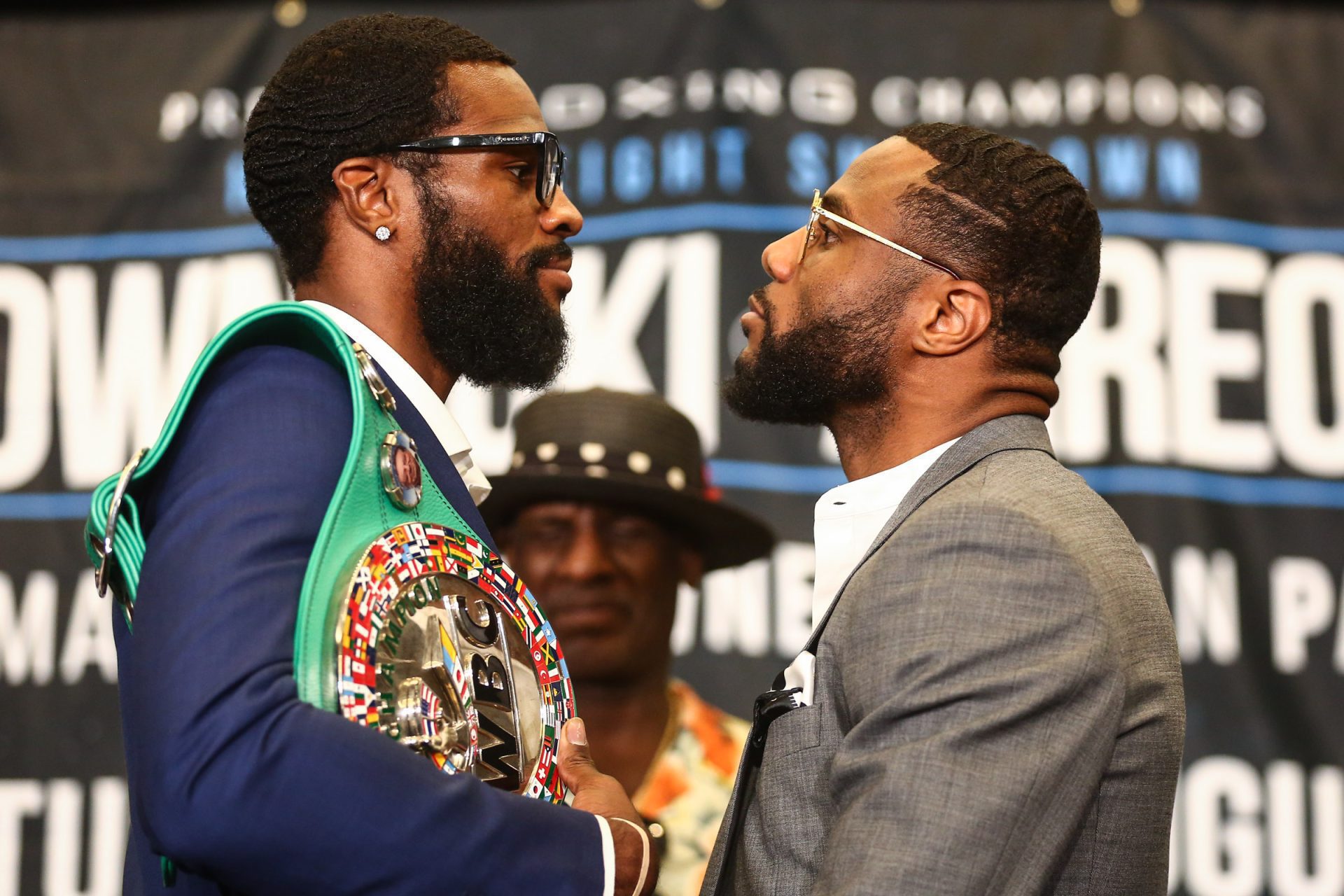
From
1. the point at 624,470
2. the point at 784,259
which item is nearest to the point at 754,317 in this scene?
the point at 784,259

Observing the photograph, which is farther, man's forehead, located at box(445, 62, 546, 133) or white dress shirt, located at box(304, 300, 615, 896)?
man's forehead, located at box(445, 62, 546, 133)

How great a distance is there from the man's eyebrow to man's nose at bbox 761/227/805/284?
6 centimetres

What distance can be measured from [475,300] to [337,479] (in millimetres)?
574

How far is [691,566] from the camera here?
153 inches

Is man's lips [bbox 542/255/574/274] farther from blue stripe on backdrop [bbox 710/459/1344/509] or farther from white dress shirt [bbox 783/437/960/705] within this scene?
blue stripe on backdrop [bbox 710/459/1344/509]

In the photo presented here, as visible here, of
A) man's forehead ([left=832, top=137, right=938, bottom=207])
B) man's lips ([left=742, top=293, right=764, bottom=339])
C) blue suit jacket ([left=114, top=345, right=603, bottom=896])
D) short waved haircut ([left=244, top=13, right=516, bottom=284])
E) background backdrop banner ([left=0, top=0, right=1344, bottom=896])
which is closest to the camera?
blue suit jacket ([left=114, top=345, right=603, bottom=896])

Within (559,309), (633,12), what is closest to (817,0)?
(633,12)

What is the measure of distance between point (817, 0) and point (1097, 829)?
3061mm

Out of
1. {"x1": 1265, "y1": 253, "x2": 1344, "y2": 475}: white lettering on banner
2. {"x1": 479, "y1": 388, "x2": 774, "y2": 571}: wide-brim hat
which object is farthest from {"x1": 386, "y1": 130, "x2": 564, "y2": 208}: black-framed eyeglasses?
{"x1": 1265, "y1": 253, "x2": 1344, "y2": 475}: white lettering on banner

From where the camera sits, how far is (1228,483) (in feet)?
13.2

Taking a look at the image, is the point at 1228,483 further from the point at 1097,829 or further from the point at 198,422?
the point at 198,422

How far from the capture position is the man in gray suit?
160 cm

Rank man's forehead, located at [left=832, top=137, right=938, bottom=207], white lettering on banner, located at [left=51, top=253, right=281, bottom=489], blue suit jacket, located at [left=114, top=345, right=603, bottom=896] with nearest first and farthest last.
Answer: blue suit jacket, located at [left=114, top=345, right=603, bottom=896] → man's forehead, located at [left=832, top=137, right=938, bottom=207] → white lettering on banner, located at [left=51, top=253, right=281, bottom=489]

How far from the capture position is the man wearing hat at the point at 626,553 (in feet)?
11.8
